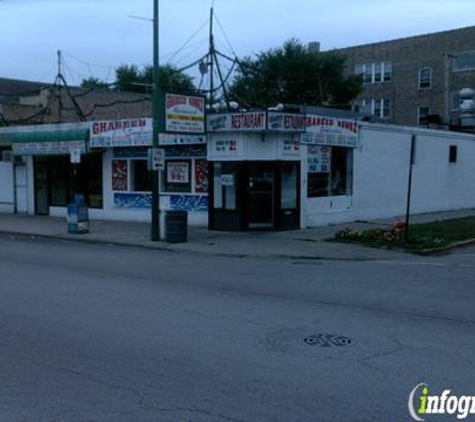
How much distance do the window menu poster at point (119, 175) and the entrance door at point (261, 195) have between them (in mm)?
6129

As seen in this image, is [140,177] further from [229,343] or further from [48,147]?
[229,343]

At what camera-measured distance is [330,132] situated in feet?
72.2

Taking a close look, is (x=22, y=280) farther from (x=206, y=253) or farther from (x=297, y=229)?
(x=297, y=229)

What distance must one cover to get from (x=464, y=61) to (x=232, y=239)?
43277 mm

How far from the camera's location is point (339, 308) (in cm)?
926

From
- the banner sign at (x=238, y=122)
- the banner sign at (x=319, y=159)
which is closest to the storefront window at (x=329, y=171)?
the banner sign at (x=319, y=159)

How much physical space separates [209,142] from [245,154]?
4.84ft

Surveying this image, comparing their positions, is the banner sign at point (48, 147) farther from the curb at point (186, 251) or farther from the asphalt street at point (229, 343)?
the asphalt street at point (229, 343)

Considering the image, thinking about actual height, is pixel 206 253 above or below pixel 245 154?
below

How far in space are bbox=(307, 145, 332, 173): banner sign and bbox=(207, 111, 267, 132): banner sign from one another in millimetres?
2466

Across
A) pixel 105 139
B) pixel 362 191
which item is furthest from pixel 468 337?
pixel 105 139

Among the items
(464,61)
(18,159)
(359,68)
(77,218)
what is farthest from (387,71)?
(77,218)

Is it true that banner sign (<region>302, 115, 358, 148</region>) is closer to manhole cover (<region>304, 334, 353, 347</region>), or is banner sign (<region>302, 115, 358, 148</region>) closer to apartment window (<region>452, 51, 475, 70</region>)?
manhole cover (<region>304, 334, 353, 347</region>)

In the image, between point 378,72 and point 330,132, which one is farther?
point 378,72
